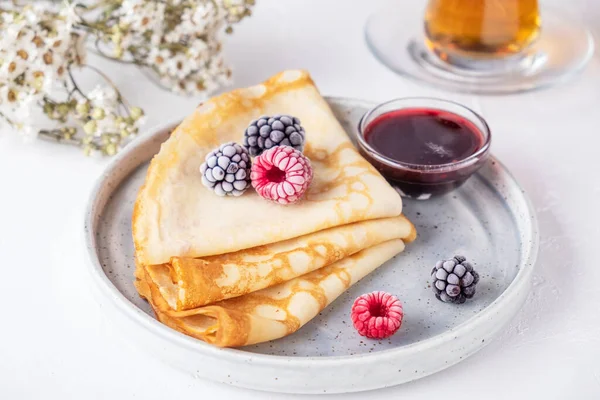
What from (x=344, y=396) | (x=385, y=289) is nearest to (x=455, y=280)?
(x=385, y=289)

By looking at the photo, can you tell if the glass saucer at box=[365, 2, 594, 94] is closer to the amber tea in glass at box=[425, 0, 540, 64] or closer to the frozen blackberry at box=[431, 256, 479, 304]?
the amber tea in glass at box=[425, 0, 540, 64]

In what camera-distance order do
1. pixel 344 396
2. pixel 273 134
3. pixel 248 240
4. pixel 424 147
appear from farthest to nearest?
pixel 424 147, pixel 273 134, pixel 248 240, pixel 344 396

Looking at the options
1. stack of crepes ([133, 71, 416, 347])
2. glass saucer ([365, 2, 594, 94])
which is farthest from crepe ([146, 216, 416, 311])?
glass saucer ([365, 2, 594, 94])

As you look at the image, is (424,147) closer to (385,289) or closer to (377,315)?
(385,289)

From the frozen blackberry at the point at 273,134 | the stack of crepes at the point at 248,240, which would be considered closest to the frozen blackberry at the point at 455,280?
the stack of crepes at the point at 248,240

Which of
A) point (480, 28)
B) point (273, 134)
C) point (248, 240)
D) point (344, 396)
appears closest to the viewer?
point (344, 396)

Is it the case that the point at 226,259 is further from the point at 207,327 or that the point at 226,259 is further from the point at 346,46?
the point at 346,46
